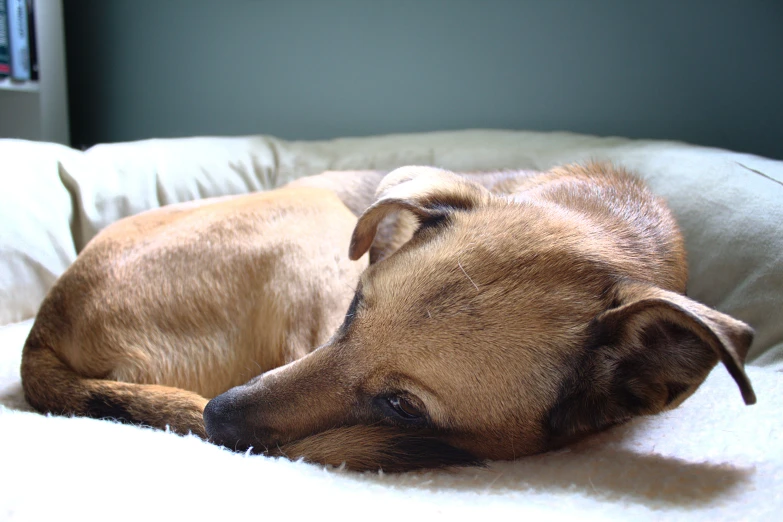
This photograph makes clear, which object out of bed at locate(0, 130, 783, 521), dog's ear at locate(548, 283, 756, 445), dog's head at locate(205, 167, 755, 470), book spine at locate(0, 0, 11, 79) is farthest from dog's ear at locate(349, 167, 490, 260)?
book spine at locate(0, 0, 11, 79)

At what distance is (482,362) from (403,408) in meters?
0.20

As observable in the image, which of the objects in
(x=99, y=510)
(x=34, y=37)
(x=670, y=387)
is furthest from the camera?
(x=34, y=37)

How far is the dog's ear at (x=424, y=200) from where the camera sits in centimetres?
146

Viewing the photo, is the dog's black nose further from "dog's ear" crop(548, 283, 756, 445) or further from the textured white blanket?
"dog's ear" crop(548, 283, 756, 445)

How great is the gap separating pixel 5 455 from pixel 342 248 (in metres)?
1.04

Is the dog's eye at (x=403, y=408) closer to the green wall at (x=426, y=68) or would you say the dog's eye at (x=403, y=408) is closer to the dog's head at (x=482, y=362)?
the dog's head at (x=482, y=362)

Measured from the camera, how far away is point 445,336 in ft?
3.86

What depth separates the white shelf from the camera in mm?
3385

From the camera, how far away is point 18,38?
3.41m

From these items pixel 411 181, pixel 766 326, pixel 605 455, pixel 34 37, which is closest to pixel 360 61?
pixel 34 37

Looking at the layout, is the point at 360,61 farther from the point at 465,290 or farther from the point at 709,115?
the point at 465,290

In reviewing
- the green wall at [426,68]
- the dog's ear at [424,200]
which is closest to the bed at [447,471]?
the dog's ear at [424,200]

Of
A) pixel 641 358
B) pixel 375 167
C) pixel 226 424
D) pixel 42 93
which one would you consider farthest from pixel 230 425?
pixel 42 93

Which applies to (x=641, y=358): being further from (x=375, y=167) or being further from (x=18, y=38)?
(x=18, y=38)
